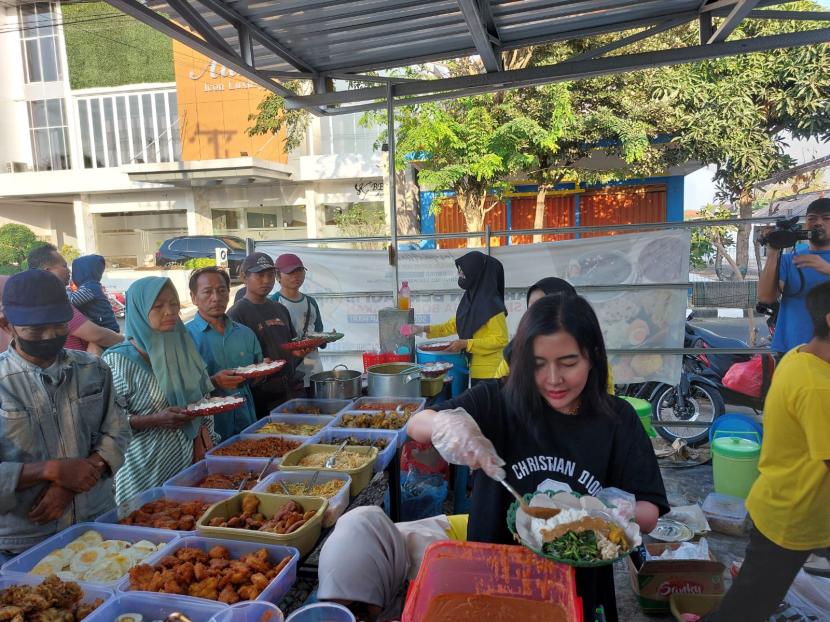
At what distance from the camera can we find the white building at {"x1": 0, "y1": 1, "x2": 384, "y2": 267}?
65.5 feet

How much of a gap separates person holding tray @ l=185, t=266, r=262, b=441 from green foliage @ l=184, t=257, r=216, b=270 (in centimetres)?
1463

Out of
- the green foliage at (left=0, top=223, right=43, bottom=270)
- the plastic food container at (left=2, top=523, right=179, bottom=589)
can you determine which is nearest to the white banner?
the plastic food container at (left=2, top=523, right=179, bottom=589)

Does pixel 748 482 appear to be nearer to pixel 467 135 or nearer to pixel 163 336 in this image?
pixel 163 336

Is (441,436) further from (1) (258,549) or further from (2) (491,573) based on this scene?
(1) (258,549)

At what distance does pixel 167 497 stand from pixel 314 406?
50.9 inches

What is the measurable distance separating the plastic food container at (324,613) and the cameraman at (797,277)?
387 cm

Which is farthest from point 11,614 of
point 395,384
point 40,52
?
point 40,52

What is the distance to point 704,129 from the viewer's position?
853cm

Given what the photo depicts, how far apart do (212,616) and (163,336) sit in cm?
152

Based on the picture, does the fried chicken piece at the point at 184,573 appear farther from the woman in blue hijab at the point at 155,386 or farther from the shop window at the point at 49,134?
the shop window at the point at 49,134

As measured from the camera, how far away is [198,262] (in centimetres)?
1727

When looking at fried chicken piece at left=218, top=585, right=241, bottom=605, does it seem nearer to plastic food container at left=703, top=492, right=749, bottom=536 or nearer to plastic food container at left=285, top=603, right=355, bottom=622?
plastic food container at left=285, top=603, right=355, bottom=622

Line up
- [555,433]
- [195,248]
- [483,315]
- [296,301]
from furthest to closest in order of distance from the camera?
1. [195,248]
2. [296,301]
3. [483,315]
4. [555,433]

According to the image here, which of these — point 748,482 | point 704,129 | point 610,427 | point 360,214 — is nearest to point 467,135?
point 704,129
